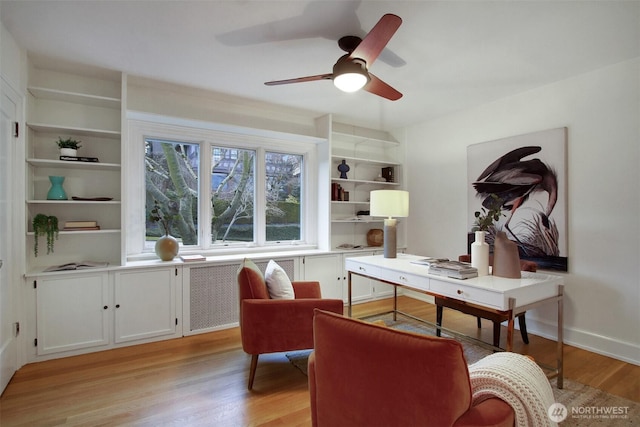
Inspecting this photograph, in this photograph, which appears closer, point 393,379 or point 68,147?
point 393,379

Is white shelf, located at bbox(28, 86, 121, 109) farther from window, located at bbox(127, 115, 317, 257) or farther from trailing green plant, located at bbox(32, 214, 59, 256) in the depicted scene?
trailing green plant, located at bbox(32, 214, 59, 256)

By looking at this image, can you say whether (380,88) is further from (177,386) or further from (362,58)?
(177,386)

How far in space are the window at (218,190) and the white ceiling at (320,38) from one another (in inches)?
32.0

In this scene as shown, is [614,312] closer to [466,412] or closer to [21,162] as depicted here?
[466,412]

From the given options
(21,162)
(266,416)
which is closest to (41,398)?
(266,416)

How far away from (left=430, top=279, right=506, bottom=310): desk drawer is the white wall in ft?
5.57

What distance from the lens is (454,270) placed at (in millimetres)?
2250

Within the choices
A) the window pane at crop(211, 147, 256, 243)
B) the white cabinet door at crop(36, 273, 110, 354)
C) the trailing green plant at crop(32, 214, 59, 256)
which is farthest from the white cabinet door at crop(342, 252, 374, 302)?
the trailing green plant at crop(32, 214, 59, 256)

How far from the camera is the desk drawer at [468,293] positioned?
1946 millimetres

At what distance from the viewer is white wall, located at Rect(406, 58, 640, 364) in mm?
2676

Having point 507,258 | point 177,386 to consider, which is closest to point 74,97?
point 177,386

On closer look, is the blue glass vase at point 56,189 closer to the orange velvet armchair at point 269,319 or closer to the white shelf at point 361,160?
the orange velvet armchair at point 269,319

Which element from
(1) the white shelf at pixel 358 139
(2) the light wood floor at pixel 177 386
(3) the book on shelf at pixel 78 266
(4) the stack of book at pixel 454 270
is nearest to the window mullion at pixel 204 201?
(3) the book on shelf at pixel 78 266

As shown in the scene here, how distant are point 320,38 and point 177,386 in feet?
9.04
